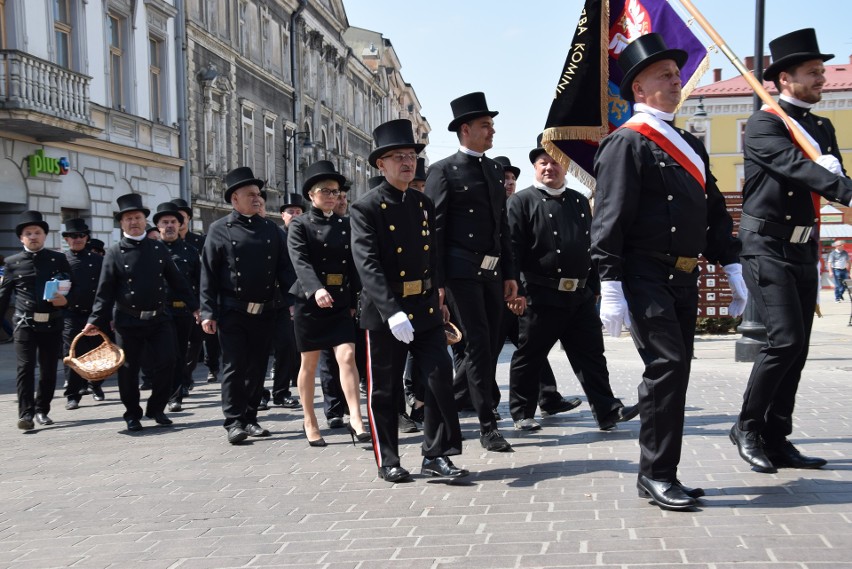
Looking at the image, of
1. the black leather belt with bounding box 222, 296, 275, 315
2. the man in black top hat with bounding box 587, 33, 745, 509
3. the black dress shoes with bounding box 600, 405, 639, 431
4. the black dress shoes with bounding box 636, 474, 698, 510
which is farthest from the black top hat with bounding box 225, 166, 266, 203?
the black dress shoes with bounding box 636, 474, 698, 510

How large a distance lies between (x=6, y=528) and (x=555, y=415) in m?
4.63

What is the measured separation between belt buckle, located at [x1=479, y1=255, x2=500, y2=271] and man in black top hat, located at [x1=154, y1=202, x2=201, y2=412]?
456 centimetres

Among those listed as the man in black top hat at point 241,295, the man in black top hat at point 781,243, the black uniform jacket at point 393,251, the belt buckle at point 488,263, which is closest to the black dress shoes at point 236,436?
the man in black top hat at point 241,295

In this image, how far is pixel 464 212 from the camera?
7109mm

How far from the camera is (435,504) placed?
17.7ft

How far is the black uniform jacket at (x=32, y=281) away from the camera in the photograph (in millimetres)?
9719

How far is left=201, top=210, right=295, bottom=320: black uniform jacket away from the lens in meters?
8.26

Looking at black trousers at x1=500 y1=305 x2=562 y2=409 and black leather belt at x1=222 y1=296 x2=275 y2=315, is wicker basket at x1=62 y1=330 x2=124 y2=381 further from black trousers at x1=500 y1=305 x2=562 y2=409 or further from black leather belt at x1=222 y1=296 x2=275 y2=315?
black trousers at x1=500 y1=305 x2=562 y2=409

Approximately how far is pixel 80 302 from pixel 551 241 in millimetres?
6403

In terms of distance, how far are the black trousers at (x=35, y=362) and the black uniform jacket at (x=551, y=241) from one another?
181 inches

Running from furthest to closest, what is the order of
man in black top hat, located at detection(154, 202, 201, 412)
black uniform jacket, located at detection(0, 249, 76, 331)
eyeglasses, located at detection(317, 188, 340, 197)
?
man in black top hat, located at detection(154, 202, 201, 412) < black uniform jacket, located at detection(0, 249, 76, 331) < eyeglasses, located at detection(317, 188, 340, 197)

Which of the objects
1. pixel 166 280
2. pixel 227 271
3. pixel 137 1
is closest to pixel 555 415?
pixel 227 271

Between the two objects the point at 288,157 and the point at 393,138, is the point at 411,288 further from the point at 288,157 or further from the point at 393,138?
the point at 288,157

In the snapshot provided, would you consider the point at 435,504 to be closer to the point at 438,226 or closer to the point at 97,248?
the point at 438,226
